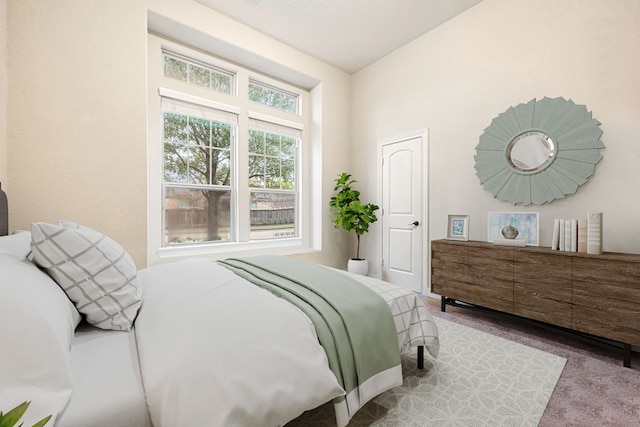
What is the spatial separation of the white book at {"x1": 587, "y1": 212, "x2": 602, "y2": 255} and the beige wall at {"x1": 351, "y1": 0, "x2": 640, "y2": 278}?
392 mm

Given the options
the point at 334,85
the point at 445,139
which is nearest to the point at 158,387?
the point at 445,139

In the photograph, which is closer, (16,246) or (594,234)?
(16,246)

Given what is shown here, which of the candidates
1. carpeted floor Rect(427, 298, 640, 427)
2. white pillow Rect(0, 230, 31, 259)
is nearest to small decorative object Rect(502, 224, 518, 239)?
carpeted floor Rect(427, 298, 640, 427)

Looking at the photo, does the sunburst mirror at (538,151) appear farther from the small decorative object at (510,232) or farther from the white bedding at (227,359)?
the white bedding at (227,359)

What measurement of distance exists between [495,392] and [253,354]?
1541 mm

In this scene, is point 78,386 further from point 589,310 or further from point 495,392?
point 589,310

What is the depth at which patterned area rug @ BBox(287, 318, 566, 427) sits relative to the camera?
4.73 feet

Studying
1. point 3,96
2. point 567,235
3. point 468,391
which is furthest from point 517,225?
point 3,96

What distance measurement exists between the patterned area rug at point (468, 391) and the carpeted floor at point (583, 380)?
69 mm

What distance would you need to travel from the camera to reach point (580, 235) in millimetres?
2217

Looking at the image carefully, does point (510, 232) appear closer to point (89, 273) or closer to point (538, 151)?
point (538, 151)

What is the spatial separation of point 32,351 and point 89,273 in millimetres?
453

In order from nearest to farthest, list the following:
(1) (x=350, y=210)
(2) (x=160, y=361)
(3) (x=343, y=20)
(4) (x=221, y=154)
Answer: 1. (2) (x=160, y=361)
2. (3) (x=343, y=20)
3. (4) (x=221, y=154)
4. (1) (x=350, y=210)

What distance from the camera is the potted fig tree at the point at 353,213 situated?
4.05 metres
